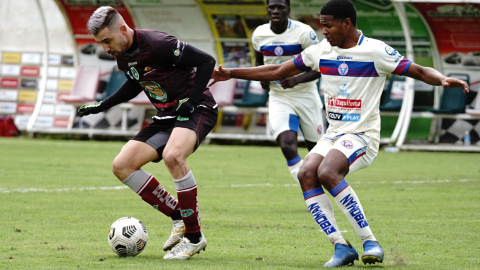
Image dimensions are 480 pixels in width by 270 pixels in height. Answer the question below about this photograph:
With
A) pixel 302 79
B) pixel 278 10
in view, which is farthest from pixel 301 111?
pixel 278 10

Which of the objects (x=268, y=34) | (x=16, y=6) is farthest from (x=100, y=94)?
(x=268, y=34)

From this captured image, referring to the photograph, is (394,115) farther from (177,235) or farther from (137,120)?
(177,235)

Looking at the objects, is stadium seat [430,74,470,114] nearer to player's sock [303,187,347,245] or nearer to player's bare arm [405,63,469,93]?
player's bare arm [405,63,469,93]

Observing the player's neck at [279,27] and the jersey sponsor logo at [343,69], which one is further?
the player's neck at [279,27]

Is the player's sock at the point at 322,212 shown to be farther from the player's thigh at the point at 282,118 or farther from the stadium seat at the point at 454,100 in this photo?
the stadium seat at the point at 454,100

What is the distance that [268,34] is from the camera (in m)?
9.44

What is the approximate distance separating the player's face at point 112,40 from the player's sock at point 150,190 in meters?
0.99

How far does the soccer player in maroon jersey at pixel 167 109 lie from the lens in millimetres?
5895

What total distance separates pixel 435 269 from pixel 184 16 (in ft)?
53.6

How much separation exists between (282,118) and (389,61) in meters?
3.40

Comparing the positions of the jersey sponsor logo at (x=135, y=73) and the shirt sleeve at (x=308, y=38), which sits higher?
the jersey sponsor logo at (x=135, y=73)

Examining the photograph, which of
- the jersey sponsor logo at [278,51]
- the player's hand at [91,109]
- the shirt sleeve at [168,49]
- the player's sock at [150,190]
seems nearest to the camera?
the shirt sleeve at [168,49]

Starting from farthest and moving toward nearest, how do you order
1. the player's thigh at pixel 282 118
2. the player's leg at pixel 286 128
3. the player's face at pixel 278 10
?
1. the player's face at pixel 278 10
2. the player's thigh at pixel 282 118
3. the player's leg at pixel 286 128

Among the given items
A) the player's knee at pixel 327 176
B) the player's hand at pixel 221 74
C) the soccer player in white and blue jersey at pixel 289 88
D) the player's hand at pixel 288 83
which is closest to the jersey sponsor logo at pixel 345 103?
the player's knee at pixel 327 176
